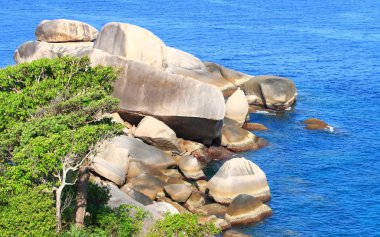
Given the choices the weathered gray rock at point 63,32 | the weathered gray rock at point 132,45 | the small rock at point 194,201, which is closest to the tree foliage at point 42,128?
the small rock at point 194,201

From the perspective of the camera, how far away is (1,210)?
22.9m

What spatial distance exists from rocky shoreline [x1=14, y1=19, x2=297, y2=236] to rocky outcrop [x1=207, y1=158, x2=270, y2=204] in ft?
0.17

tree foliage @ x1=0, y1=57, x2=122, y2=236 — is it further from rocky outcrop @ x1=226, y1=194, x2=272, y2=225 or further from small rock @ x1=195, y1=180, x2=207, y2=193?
small rock @ x1=195, y1=180, x2=207, y2=193

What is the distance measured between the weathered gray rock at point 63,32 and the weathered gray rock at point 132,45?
820 centimetres

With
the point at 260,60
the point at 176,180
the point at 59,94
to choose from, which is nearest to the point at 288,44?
the point at 260,60

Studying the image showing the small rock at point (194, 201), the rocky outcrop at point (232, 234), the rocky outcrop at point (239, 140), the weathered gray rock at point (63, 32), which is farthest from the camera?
the weathered gray rock at point (63, 32)

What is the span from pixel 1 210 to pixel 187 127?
21.5 metres

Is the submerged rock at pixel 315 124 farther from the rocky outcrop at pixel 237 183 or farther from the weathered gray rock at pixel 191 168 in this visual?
the rocky outcrop at pixel 237 183

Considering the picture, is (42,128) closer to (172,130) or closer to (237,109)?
(172,130)

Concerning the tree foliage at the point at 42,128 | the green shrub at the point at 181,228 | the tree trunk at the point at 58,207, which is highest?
the tree foliage at the point at 42,128

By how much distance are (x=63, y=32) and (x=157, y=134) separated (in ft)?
56.7

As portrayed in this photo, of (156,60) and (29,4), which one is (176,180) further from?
(29,4)

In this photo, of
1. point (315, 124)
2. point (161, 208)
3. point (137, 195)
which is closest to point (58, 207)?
point (161, 208)

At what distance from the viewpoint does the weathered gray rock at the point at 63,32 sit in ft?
182
